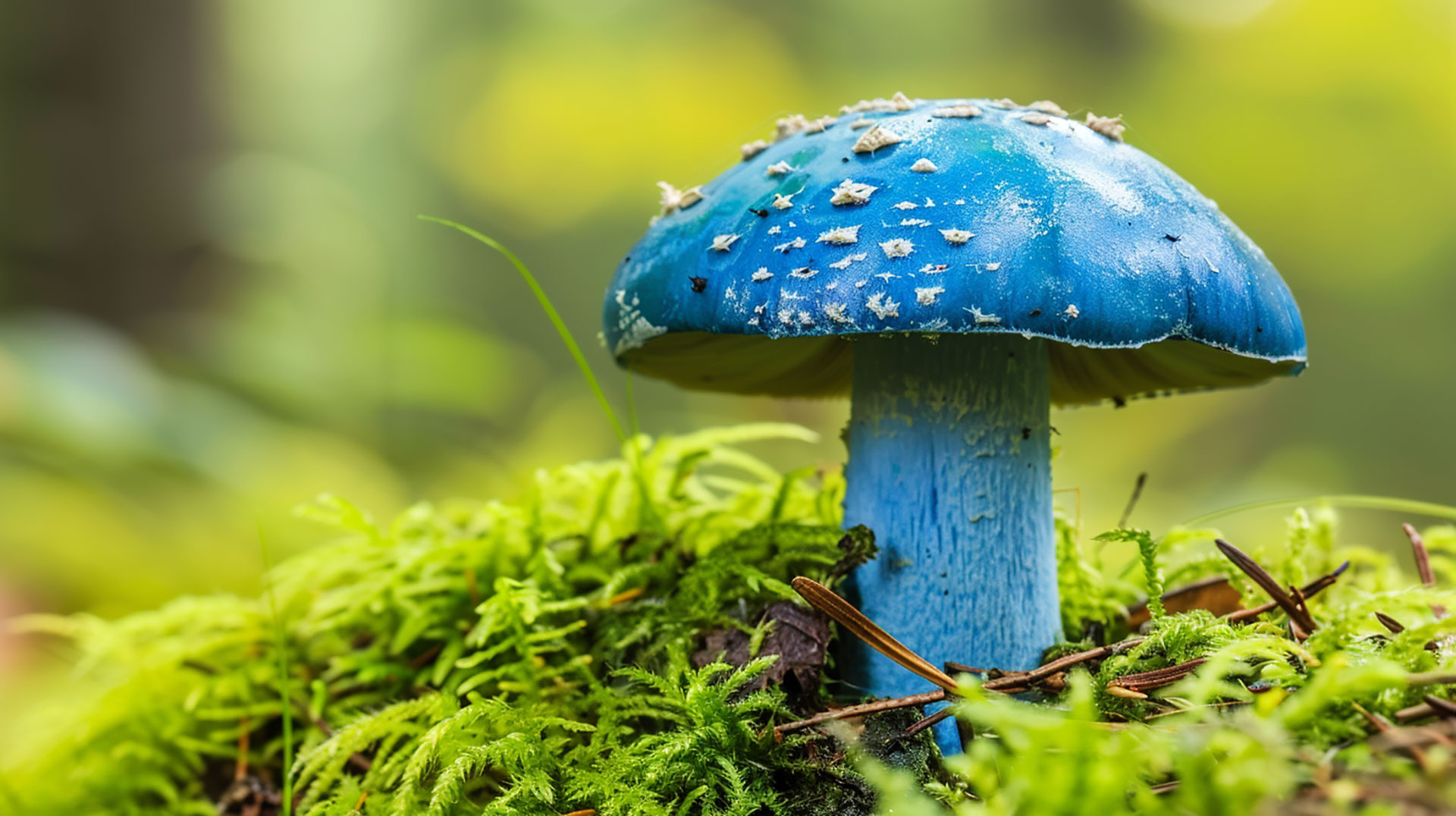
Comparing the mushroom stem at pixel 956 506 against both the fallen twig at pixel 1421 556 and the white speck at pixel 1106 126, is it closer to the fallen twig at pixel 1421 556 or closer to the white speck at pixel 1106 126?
the white speck at pixel 1106 126

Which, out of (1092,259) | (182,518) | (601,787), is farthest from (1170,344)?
(182,518)

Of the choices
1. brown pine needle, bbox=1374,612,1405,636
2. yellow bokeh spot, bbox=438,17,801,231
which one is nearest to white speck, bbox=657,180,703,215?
brown pine needle, bbox=1374,612,1405,636

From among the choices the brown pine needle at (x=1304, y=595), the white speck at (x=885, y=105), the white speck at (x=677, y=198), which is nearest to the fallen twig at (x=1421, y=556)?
the brown pine needle at (x=1304, y=595)

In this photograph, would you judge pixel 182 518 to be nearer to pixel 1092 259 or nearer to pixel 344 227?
pixel 344 227

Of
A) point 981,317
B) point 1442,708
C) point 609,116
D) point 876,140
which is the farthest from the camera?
point 609,116

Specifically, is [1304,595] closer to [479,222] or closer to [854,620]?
[854,620]

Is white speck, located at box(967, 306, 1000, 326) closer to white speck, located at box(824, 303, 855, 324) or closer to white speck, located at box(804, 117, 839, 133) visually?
white speck, located at box(824, 303, 855, 324)

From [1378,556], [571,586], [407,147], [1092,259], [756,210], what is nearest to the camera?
[1092,259]

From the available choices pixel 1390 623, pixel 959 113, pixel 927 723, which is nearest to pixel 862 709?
pixel 927 723
